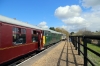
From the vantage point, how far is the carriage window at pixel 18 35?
932 cm

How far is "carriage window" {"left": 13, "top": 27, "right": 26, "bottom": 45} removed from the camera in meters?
9.32

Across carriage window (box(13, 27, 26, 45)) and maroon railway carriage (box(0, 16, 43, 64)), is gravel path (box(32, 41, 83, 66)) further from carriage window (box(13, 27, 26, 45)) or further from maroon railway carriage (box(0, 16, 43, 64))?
carriage window (box(13, 27, 26, 45))

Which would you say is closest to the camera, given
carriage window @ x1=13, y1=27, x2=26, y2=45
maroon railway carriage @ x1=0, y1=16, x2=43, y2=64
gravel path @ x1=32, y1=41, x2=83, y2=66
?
maroon railway carriage @ x1=0, y1=16, x2=43, y2=64

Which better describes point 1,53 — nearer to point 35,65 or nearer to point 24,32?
point 35,65

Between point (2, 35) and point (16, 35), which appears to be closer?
point (2, 35)

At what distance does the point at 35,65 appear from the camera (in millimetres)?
8695

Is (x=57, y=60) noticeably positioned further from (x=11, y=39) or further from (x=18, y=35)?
(x=11, y=39)

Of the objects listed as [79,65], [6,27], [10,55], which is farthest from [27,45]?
[79,65]

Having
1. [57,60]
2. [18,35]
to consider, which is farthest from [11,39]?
[57,60]

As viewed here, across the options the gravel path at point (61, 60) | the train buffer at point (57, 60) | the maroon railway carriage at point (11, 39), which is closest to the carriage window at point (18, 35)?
the maroon railway carriage at point (11, 39)

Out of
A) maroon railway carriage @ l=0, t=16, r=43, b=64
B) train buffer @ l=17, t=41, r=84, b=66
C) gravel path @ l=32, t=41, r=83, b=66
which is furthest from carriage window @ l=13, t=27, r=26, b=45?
gravel path @ l=32, t=41, r=83, b=66

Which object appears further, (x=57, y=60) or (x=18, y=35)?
(x=57, y=60)

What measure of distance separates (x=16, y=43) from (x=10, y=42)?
95 centimetres

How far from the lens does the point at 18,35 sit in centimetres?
980
